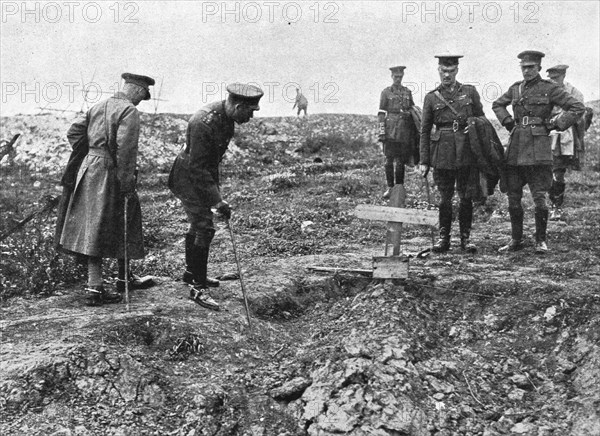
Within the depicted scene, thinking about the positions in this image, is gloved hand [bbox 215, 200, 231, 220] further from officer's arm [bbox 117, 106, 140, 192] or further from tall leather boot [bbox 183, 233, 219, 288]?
officer's arm [bbox 117, 106, 140, 192]

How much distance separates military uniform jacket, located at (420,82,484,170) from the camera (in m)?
7.85

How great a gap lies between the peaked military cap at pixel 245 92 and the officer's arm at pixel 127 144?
0.96 m

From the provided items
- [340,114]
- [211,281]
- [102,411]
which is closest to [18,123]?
[340,114]

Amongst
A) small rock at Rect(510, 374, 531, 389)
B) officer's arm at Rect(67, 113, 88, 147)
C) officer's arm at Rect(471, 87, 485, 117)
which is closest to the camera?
small rock at Rect(510, 374, 531, 389)

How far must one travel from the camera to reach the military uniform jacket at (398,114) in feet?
35.4

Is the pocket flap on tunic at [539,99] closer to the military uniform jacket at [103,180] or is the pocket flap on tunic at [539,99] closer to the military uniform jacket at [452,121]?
the military uniform jacket at [452,121]

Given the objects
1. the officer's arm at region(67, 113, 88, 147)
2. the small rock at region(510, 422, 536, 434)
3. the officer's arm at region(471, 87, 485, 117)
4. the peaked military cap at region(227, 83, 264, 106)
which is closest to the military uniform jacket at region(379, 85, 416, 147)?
the officer's arm at region(471, 87, 485, 117)

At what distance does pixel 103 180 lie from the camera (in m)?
5.98

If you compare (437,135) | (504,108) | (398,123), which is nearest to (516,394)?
(437,135)

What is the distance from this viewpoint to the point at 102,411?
15.2 feet

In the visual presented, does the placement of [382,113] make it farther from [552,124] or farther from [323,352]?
[323,352]

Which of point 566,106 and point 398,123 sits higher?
point 566,106

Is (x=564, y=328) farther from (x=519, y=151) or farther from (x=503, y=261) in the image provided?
(x=519, y=151)

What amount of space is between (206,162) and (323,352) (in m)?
2.16
